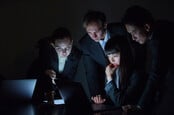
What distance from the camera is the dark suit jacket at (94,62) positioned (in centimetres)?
295

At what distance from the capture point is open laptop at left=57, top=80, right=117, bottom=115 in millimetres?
2182

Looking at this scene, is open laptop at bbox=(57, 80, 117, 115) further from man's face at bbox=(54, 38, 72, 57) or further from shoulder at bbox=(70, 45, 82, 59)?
shoulder at bbox=(70, 45, 82, 59)

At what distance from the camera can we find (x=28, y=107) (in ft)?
8.26

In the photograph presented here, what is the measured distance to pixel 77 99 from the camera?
2.32 m

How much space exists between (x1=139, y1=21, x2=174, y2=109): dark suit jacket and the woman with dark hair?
1.08 feet

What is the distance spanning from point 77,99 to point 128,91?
453mm

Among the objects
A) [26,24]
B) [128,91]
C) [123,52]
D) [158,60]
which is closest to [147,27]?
Answer: [158,60]

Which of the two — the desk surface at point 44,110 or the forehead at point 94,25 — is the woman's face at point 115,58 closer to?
the forehead at point 94,25

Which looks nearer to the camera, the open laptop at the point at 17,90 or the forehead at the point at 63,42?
the open laptop at the point at 17,90

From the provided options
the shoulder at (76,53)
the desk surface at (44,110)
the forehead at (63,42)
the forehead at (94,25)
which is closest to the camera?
the desk surface at (44,110)

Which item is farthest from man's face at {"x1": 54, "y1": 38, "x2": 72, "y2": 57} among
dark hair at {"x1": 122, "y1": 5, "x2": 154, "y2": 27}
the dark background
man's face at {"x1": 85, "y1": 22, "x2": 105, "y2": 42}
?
dark hair at {"x1": 122, "y1": 5, "x2": 154, "y2": 27}

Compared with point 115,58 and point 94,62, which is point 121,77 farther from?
point 94,62

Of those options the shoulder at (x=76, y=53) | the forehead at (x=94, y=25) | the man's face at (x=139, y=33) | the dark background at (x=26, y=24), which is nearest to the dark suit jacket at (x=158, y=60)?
the man's face at (x=139, y=33)

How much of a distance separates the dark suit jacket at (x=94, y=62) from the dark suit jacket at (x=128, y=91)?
0.32 metres
